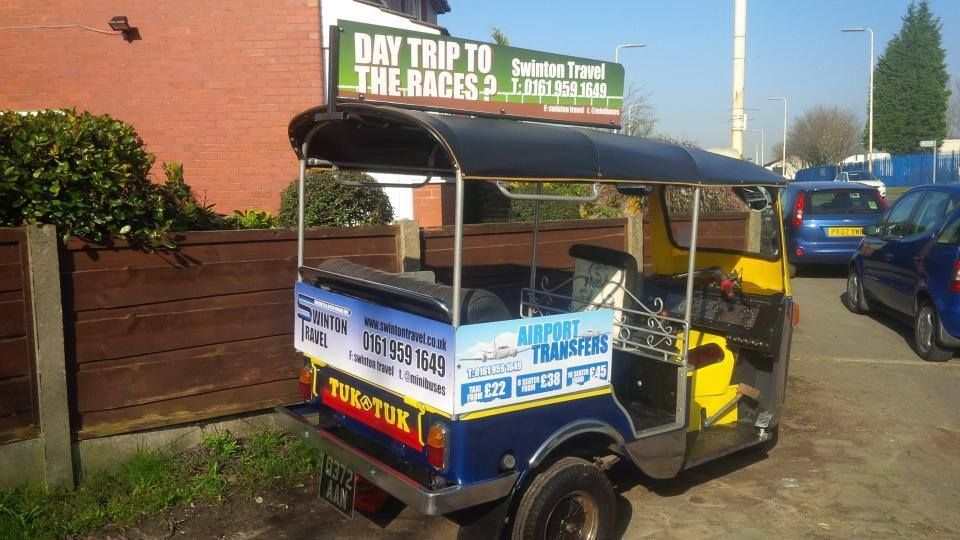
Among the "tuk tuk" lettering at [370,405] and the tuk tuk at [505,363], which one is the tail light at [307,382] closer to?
the tuk tuk at [505,363]

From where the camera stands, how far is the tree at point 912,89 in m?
64.8

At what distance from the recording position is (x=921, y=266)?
792cm

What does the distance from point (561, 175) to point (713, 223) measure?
616 cm

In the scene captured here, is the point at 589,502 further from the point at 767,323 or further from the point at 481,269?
the point at 481,269

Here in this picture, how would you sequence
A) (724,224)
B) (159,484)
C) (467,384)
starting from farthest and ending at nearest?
1. (724,224)
2. (159,484)
3. (467,384)

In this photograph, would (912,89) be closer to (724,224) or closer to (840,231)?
(840,231)

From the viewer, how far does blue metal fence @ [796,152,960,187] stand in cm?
4331

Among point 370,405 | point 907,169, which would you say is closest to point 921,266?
point 370,405

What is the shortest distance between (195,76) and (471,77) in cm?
757

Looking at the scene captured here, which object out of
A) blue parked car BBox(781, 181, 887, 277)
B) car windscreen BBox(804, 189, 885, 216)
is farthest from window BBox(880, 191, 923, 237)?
car windscreen BBox(804, 189, 885, 216)

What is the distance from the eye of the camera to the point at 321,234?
567 cm

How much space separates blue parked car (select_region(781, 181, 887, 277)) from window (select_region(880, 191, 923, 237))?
3.68 metres

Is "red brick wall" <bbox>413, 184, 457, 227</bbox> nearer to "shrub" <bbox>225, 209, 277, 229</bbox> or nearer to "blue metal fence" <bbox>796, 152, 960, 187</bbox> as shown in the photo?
"shrub" <bbox>225, 209, 277, 229</bbox>

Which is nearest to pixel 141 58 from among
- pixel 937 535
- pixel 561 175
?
pixel 561 175
